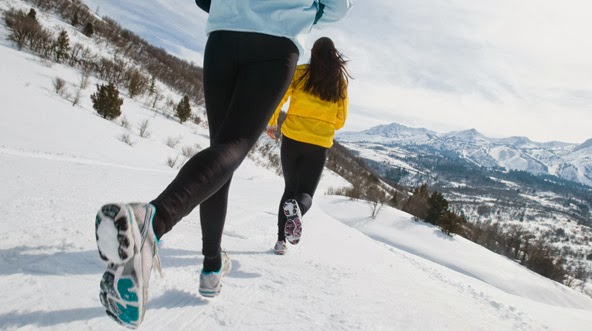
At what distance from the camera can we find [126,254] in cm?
66

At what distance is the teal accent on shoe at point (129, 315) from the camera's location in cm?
68

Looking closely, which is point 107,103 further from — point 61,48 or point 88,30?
point 88,30

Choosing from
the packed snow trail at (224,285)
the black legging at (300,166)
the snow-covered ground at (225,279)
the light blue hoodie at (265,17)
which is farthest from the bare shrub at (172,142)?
the light blue hoodie at (265,17)

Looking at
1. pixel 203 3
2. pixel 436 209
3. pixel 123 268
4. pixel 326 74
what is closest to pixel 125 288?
pixel 123 268

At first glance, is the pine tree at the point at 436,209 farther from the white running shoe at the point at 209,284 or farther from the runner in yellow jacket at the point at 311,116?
the white running shoe at the point at 209,284

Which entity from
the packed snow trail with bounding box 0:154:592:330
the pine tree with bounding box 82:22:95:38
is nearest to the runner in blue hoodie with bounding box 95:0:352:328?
the packed snow trail with bounding box 0:154:592:330

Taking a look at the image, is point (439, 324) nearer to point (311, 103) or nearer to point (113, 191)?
point (311, 103)

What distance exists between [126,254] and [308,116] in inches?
65.3

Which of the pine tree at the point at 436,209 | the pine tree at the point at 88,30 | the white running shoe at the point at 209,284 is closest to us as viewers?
the white running shoe at the point at 209,284

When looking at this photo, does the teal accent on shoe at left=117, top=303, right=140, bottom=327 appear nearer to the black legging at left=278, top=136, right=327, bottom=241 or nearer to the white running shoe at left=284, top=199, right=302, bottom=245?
the white running shoe at left=284, top=199, right=302, bottom=245

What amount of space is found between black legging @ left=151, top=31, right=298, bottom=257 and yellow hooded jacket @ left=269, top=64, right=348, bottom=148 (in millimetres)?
1067

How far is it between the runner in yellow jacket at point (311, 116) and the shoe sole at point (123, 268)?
56.6 inches

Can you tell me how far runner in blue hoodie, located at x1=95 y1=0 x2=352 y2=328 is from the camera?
0.67 metres

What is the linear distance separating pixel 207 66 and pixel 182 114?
62.5 ft
